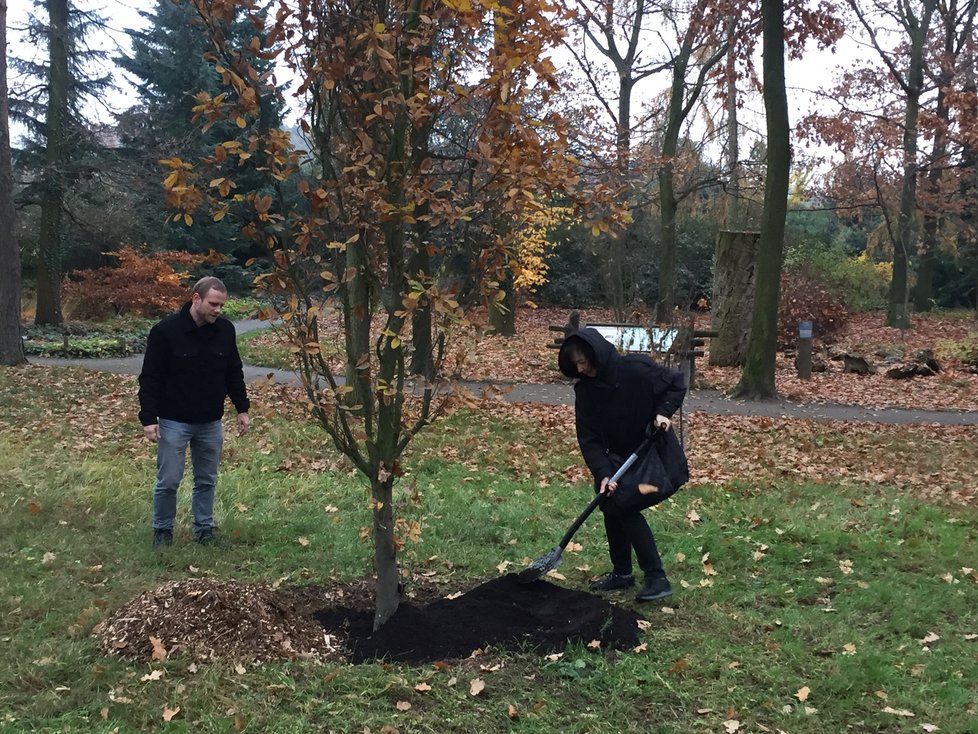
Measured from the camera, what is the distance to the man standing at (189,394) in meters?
5.41

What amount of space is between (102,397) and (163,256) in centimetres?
1399

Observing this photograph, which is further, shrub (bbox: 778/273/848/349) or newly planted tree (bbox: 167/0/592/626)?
shrub (bbox: 778/273/848/349)

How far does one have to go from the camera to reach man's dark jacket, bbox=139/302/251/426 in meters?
5.41

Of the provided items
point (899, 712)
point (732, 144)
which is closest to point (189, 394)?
point (899, 712)

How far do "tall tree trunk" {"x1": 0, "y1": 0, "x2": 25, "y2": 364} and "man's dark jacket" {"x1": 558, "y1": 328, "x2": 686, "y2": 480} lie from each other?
11.9 metres

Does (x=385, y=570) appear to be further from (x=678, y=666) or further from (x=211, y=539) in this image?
(x=211, y=539)

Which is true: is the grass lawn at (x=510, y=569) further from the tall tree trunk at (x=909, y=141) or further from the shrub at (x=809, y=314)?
the tall tree trunk at (x=909, y=141)

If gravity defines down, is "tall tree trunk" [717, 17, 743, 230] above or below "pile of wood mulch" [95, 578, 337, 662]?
above

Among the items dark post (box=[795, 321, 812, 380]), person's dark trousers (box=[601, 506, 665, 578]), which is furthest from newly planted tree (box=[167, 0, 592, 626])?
dark post (box=[795, 321, 812, 380])

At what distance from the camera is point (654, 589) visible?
4797 mm

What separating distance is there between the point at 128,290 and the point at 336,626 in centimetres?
2091

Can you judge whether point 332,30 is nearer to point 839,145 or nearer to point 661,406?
point 661,406

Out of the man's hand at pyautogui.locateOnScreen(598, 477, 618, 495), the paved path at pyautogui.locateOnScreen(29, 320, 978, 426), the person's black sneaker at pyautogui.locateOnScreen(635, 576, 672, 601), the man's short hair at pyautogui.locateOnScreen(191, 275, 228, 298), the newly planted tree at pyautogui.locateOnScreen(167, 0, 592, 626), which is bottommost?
→ the person's black sneaker at pyautogui.locateOnScreen(635, 576, 672, 601)

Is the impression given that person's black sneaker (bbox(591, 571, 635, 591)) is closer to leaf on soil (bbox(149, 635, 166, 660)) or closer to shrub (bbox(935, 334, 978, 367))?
leaf on soil (bbox(149, 635, 166, 660))
